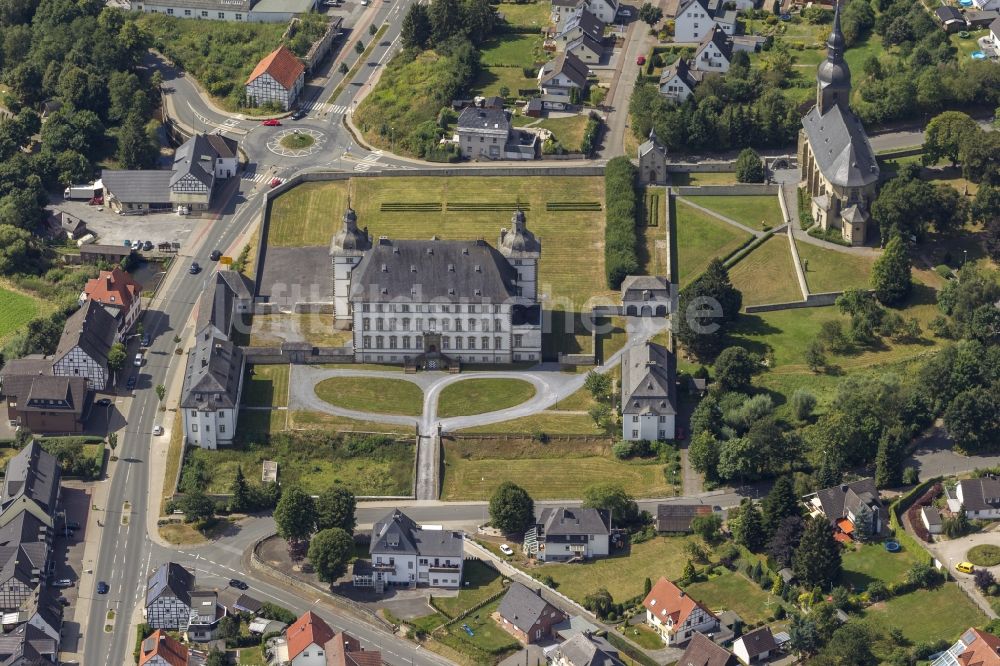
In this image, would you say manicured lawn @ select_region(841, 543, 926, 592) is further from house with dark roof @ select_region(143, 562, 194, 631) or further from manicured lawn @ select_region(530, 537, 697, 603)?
house with dark roof @ select_region(143, 562, 194, 631)

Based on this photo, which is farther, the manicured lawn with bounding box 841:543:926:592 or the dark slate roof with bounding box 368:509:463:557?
the dark slate roof with bounding box 368:509:463:557

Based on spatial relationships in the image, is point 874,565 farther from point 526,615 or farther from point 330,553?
point 330,553

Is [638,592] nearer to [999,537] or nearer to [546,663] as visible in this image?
[546,663]

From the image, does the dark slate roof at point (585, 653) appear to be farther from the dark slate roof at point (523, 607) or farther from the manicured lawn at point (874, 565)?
the manicured lawn at point (874, 565)

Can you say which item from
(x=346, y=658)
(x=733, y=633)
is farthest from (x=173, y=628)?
(x=733, y=633)

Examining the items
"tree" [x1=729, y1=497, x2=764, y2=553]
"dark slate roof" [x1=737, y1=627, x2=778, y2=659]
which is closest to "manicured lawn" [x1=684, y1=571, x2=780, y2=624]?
"tree" [x1=729, y1=497, x2=764, y2=553]
